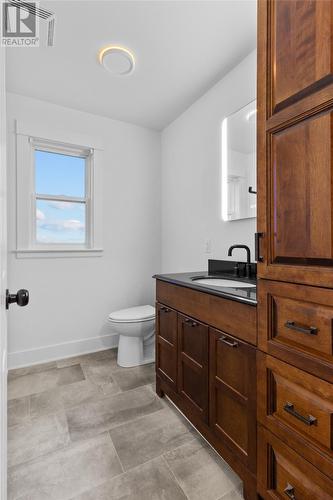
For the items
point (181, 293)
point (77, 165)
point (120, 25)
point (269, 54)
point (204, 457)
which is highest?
point (120, 25)

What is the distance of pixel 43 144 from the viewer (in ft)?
7.95

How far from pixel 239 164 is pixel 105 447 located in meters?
2.05

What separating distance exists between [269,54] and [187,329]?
4.39 ft

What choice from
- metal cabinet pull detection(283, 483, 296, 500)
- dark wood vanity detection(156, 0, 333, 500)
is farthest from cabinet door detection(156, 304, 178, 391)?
metal cabinet pull detection(283, 483, 296, 500)

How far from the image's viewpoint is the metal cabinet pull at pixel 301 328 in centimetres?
78

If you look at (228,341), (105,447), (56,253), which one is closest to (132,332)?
(105,447)

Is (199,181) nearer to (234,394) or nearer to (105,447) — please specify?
(234,394)

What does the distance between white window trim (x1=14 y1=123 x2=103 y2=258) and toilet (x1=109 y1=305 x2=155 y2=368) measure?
778mm

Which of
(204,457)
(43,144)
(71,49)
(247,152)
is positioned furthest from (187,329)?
(43,144)

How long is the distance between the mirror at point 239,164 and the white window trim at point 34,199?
4.43 feet

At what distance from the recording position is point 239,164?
1897mm

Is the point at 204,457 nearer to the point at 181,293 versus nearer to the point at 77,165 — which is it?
the point at 181,293

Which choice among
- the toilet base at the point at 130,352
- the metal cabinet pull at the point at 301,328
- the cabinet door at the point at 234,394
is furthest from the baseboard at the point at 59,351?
the metal cabinet pull at the point at 301,328

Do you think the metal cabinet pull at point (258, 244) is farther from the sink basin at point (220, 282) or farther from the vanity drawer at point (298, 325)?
the sink basin at point (220, 282)
